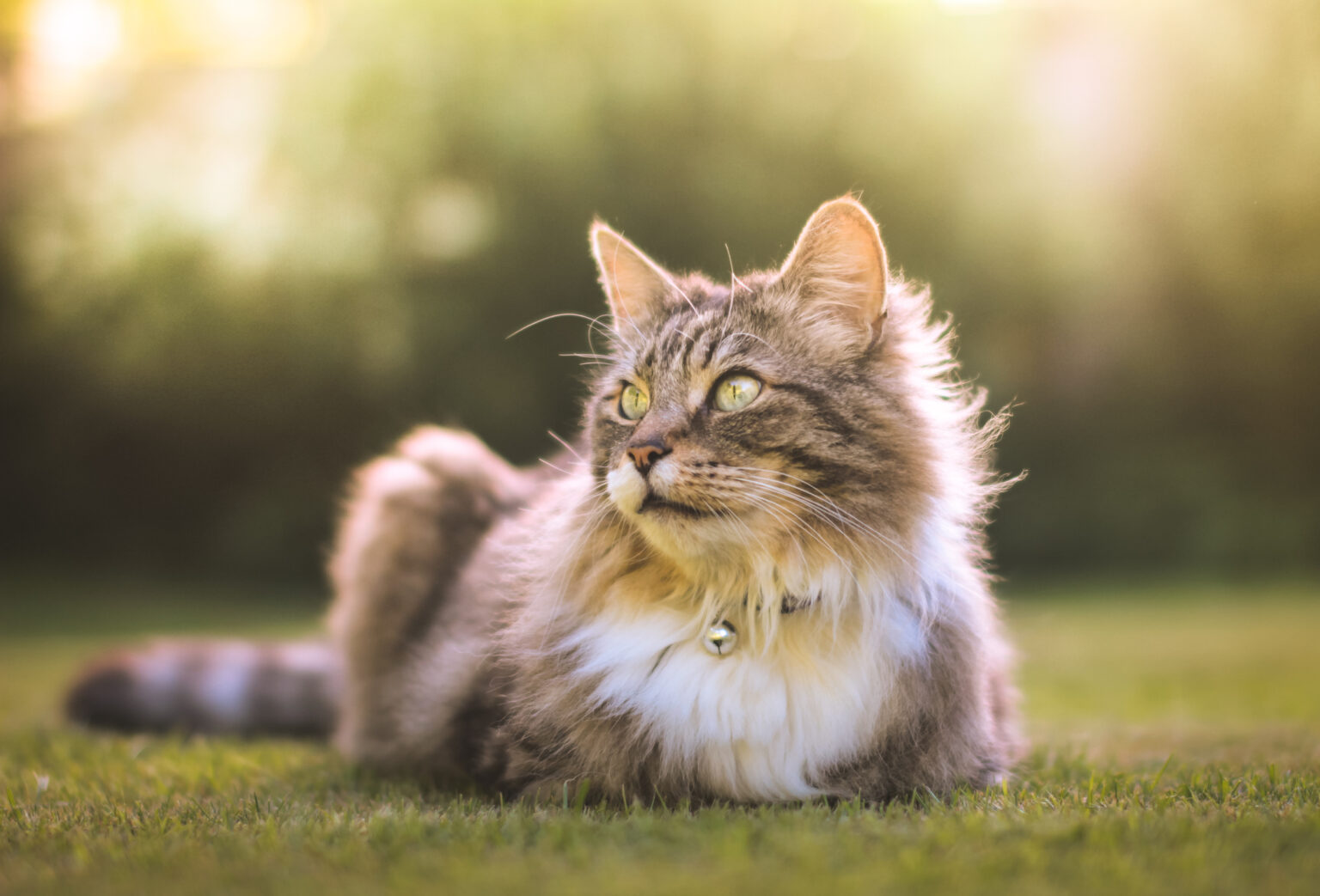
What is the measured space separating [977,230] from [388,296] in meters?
5.44

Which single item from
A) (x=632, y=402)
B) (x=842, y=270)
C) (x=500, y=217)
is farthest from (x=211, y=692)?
(x=500, y=217)

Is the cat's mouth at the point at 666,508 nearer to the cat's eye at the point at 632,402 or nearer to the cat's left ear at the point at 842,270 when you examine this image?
the cat's eye at the point at 632,402

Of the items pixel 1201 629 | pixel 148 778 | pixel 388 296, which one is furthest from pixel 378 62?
pixel 1201 629

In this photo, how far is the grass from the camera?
4.64 ft

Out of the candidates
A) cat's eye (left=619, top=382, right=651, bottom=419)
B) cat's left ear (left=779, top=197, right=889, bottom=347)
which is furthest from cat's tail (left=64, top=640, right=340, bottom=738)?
cat's left ear (left=779, top=197, right=889, bottom=347)

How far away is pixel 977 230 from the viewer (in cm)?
843

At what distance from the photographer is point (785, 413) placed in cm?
201

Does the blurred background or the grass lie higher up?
the blurred background

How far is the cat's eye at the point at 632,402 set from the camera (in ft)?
7.35

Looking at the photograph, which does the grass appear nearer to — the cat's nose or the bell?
the bell

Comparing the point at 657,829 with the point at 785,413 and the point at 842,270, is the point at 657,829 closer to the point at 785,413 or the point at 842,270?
the point at 785,413

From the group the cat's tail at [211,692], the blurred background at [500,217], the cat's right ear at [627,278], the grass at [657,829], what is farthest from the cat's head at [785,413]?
the blurred background at [500,217]

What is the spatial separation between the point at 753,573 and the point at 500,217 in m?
6.81

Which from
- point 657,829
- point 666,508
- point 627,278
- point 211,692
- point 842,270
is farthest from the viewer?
point 211,692
